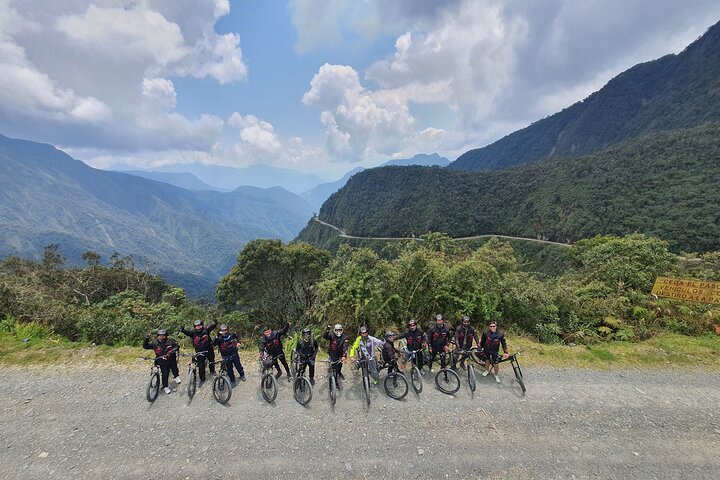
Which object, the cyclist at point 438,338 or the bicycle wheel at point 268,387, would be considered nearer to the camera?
the bicycle wheel at point 268,387

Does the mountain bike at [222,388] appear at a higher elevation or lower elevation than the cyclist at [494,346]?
lower

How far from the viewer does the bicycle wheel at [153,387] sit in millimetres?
8239

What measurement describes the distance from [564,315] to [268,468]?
12.4 m

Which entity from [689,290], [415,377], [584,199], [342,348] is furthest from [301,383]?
[584,199]

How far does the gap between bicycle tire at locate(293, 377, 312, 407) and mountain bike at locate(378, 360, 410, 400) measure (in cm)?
209

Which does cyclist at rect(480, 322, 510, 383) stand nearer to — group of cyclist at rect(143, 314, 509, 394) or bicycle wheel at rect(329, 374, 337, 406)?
group of cyclist at rect(143, 314, 509, 394)

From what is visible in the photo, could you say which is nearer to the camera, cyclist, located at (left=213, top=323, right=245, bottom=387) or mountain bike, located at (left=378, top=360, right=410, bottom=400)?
mountain bike, located at (left=378, top=360, right=410, bottom=400)

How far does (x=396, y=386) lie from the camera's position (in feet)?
27.8

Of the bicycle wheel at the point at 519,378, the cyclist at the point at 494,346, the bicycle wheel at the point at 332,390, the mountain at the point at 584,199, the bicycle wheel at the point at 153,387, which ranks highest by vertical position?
the mountain at the point at 584,199

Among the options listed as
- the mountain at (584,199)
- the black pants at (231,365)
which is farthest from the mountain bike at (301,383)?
the mountain at (584,199)

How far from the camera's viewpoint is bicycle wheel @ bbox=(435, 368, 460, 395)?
8406mm

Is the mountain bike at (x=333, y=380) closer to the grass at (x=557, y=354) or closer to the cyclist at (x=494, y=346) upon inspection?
the grass at (x=557, y=354)

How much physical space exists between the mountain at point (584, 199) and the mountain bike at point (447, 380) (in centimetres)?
6531

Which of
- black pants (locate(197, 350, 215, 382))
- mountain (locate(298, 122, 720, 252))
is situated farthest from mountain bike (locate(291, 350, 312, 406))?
mountain (locate(298, 122, 720, 252))
